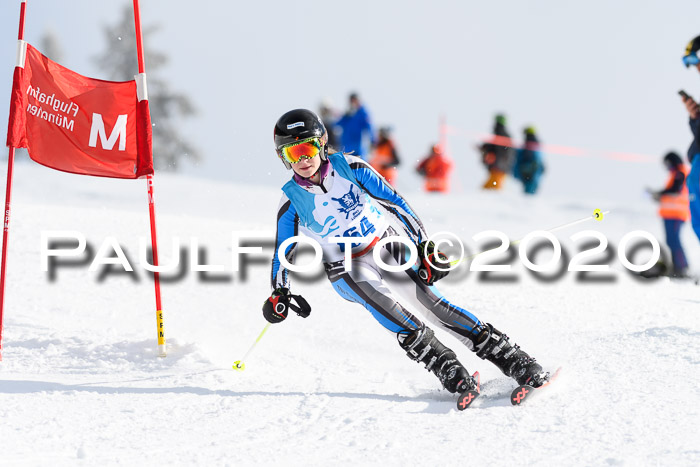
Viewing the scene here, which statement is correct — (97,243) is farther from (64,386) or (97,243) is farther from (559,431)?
(559,431)

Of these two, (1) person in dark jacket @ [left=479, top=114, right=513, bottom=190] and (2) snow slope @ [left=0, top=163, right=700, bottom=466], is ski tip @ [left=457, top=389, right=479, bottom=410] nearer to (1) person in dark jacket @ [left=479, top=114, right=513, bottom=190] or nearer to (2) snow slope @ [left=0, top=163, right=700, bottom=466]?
(2) snow slope @ [left=0, top=163, right=700, bottom=466]

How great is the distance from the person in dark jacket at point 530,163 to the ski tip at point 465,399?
1289cm

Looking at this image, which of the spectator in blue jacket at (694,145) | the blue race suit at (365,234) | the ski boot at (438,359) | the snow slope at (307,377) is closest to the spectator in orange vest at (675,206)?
the snow slope at (307,377)

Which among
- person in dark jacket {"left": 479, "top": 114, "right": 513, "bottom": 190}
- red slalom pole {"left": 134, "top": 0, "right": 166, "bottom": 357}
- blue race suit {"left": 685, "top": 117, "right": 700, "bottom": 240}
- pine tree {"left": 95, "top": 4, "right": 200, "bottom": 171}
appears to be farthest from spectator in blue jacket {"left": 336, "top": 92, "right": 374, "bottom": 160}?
pine tree {"left": 95, "top": 4, "right": 200, "bottom": 171}

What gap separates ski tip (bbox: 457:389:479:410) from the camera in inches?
146

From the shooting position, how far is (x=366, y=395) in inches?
164

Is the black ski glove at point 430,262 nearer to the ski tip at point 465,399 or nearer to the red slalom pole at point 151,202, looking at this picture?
the ski tip at point 465,399

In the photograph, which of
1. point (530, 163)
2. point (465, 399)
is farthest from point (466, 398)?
point (530, 163)

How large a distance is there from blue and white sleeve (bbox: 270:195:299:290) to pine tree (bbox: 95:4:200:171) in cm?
2582

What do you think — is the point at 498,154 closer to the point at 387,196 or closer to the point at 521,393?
the point at 387,196

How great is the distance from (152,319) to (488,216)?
29.3 ft

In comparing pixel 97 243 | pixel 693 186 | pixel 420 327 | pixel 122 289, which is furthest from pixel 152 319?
pixel 693 186

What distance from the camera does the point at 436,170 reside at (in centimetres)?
1673

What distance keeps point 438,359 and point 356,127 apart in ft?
34.3
